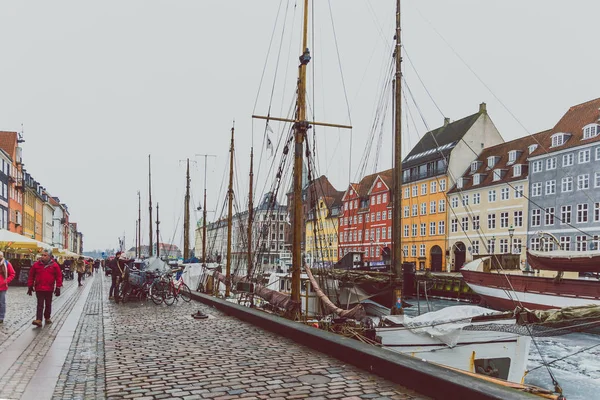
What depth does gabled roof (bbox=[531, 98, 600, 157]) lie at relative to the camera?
4722cm

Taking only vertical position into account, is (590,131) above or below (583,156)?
above

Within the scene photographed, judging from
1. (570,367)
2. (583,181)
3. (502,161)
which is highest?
(502,161)

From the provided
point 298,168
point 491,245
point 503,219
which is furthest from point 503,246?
point 298,168

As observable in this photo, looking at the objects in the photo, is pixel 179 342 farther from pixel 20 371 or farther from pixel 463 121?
pixel 463 121

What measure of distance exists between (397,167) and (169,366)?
44.0 ft

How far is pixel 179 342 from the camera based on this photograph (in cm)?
984

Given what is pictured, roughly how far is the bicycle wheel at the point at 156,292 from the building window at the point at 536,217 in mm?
39586

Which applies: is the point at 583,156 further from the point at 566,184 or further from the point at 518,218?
the point at 518,218

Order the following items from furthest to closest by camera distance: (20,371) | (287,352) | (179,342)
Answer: (179,342) → (287,352) → (20,371)

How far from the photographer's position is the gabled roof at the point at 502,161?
2167 inches

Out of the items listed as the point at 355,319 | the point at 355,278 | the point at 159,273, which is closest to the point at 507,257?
the point at 355,278

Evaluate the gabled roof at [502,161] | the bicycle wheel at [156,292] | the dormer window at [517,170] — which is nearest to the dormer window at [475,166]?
the gabled roof at [502,161]

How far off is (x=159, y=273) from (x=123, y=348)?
1224cm

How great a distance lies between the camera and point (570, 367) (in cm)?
1814
